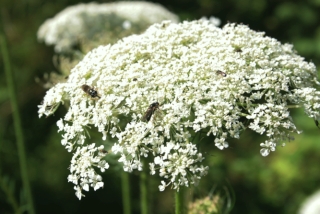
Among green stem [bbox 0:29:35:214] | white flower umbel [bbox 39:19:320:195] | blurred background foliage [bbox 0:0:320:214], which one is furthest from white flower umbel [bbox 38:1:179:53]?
white flower umbel [bbox 39:19:320:195]

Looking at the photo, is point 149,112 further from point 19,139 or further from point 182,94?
point 19,139

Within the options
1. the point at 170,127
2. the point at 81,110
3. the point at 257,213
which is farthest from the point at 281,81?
the point at 257,213

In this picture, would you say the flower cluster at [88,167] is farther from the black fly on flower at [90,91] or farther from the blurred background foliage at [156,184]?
the blurred background foliage at [156,184]

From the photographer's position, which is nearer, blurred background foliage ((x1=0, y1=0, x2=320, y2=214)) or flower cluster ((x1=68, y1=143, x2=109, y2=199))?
flower cluster ((x1=68, y1=143, x2=109, y2=199))

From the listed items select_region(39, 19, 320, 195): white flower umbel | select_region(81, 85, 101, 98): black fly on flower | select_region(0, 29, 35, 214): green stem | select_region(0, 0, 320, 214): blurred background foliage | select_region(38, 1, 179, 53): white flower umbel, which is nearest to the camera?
select_region(39, 19, 320, 195): white flower umbel

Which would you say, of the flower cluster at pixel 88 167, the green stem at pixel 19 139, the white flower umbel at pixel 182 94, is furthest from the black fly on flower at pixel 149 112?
the green stem at pixel 19 139

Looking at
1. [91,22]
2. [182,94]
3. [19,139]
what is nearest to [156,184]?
[91,22]

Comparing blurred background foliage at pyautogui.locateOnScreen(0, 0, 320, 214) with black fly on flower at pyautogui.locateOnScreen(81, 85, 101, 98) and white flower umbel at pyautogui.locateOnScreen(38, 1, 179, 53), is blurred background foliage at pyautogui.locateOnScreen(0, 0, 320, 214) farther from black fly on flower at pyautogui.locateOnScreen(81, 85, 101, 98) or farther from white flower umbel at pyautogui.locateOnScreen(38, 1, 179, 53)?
black fly on flower at pyautogui.locateOnScreen(81, 85, 101, 98)

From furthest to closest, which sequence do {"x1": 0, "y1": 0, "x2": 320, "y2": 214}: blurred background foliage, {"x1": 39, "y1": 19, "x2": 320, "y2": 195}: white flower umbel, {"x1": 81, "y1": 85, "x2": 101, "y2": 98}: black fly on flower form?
{"x1": 0, "y1": 0, "x2": 320, "y2": 214}: blurred background foliage → {"x1": 81, "y1": 85, "x2": 101, "y2": 98}: black fly on flower → {"x1": 39, "y1": 19, "x2": 320, "y2": 195}: white flower umbel
